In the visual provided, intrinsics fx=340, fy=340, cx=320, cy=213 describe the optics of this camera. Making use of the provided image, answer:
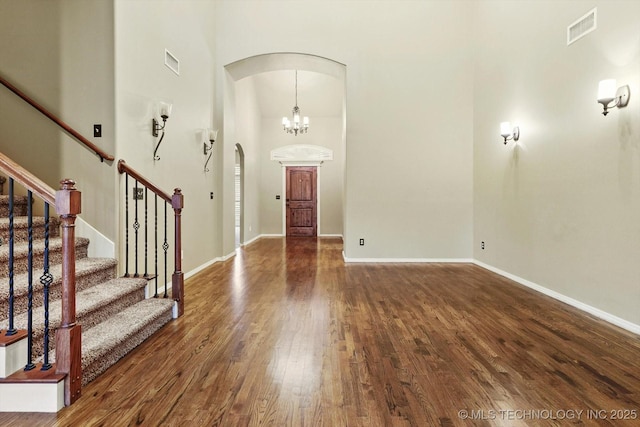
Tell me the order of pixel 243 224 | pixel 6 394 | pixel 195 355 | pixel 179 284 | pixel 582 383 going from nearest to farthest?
pixel 6 394
pixel 582 383
pixel 195 355
pixel 179 284
pixel 243 224

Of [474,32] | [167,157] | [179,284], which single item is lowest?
[179,284]

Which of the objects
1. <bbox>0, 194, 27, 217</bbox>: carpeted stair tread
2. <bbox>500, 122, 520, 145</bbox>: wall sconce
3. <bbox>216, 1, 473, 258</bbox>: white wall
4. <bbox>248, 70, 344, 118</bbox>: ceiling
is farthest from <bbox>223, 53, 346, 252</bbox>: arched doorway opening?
<bbox>0, 194, 27, 217</bbox>: carpeted stair tread

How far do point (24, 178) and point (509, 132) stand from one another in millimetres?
4969

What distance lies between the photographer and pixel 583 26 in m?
3.28

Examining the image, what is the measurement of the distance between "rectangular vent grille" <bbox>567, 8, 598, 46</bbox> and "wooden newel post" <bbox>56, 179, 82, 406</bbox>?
172 inches

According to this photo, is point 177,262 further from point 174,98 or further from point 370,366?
point 174,98

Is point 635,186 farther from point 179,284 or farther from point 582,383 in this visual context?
point 179,284

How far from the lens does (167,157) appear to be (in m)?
4.06

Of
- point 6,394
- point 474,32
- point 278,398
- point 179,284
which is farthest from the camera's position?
point 474,32

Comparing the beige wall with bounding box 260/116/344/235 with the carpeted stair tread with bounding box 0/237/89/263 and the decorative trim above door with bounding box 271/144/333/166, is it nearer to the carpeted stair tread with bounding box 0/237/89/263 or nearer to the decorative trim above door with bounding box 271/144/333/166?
the decorative trim above door with bounding box 271/144/333/166

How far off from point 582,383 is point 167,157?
14.0 ft

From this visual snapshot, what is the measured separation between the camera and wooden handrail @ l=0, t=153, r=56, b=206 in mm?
1658

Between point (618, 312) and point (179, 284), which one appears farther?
point (179, 284)

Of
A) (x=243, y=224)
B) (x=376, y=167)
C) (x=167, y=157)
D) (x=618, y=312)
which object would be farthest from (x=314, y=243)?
(x=618, y=312)
